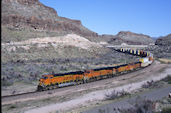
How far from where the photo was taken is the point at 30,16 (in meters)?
87.8

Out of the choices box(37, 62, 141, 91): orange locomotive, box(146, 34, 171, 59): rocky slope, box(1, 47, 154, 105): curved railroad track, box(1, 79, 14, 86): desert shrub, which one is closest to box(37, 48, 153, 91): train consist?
box(37, 62, 141, 91): orange locomotive

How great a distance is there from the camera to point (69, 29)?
108 meters

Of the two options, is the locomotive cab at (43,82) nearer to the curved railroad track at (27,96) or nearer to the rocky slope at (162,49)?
the curved railroad track at (27,96)

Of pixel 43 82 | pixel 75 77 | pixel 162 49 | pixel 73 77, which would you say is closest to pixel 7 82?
pixel 43 82

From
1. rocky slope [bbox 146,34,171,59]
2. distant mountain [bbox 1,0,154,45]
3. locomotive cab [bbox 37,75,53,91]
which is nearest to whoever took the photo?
locomotive cab [bbox 37,75,53,91]

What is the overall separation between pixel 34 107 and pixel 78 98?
4167mm

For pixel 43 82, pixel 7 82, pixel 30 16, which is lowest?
pixel 7 82

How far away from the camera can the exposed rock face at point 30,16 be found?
3115 inches

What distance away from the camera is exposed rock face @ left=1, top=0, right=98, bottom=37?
79119mm

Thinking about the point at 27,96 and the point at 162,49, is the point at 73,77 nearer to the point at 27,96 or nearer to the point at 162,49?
the point at 27,96

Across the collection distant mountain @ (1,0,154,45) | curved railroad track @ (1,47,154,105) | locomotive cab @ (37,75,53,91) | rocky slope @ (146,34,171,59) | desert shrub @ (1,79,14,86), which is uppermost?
distant mountain @ (1,0,154,45)

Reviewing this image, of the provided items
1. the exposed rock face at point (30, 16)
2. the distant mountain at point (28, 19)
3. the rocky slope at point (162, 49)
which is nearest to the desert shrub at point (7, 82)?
the distant mountain at point (28, 19)

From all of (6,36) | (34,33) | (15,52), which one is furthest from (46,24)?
(15,52)

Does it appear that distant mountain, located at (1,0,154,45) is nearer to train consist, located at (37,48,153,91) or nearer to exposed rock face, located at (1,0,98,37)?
exposed rock face, located at (1,0,98,37)
